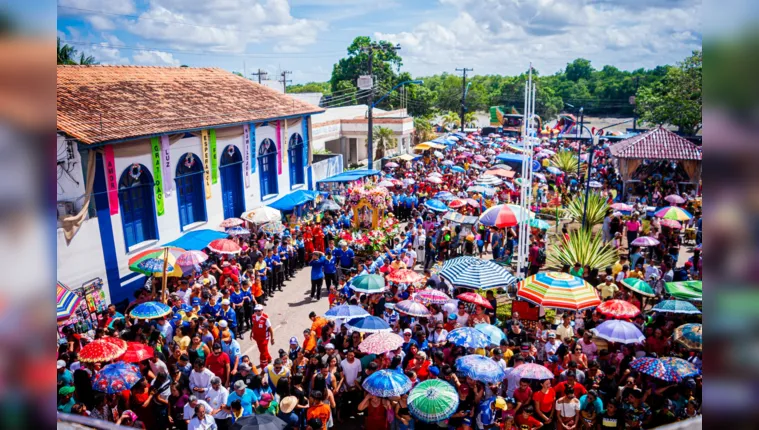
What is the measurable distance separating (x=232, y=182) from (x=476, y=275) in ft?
39.5

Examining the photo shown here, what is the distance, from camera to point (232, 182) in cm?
2123

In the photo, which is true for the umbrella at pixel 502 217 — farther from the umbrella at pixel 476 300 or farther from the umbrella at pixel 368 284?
the umbrella at pixel 368 284

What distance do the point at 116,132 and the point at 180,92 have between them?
Result: 5.97 meters

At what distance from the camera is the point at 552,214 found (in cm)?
2428

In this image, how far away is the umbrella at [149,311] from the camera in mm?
10227

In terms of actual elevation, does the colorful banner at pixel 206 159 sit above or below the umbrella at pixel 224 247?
above

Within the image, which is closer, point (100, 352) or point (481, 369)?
point (481, 369)

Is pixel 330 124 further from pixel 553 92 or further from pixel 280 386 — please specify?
pixel 553 92

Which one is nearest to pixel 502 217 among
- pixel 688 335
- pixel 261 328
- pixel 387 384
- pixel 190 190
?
pixel 688 335

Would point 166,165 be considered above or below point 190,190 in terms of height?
above

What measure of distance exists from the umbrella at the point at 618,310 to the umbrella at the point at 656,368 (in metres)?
1.89

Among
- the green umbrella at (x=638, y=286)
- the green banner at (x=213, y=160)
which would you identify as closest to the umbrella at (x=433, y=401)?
the green umbrella at (x=638, y=286)

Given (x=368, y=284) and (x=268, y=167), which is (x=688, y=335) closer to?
(x=368, y=284)

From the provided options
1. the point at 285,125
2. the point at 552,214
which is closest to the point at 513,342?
the point at 552,214
